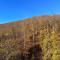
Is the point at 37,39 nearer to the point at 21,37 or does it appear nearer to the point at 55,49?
the point at 21,37

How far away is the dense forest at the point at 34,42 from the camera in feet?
46.6

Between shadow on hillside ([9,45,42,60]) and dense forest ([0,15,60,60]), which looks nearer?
dense forest ([0,15,60,60])

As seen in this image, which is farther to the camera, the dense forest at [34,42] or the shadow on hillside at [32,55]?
the shadow on hillside at [32,55]

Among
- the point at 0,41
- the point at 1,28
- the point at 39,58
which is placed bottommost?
the point at 39,58

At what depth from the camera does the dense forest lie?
1421 centimetres

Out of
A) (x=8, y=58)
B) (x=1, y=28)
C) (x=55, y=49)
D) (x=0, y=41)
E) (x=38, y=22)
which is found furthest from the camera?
(x=1, y=28)

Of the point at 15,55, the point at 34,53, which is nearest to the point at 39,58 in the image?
the point at 34,53

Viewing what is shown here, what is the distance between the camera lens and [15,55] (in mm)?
14719

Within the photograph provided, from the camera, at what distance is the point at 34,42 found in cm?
1634

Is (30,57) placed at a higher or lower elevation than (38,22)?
lower

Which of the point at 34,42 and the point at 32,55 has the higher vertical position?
the point at 34,42

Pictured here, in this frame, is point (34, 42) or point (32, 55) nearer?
point (32, 55)

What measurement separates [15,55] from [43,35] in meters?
2.23

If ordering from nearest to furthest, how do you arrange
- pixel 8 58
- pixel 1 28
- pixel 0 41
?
pixel 8 58, pixel 0 41, pixel 1 28
